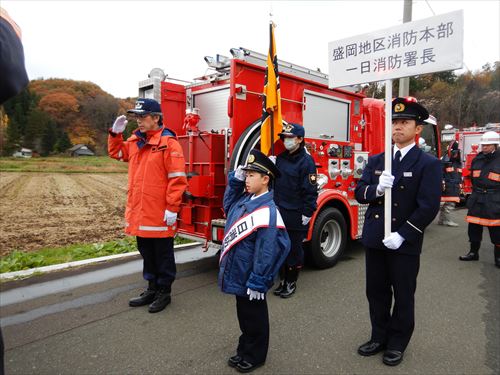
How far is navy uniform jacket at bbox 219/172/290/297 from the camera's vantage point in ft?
8.29

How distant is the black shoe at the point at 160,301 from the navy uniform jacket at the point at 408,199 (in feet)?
7.23

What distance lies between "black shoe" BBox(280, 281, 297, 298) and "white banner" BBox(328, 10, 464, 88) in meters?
2.35

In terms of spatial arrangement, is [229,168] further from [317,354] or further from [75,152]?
[75,152]

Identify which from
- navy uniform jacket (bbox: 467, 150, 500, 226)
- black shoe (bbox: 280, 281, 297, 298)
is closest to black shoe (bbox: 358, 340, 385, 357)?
black shoe (bbox: 280, 281, 297, 298)

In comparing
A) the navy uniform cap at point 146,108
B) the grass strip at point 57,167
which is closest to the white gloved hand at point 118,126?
the navy uniform cap at point 146,108

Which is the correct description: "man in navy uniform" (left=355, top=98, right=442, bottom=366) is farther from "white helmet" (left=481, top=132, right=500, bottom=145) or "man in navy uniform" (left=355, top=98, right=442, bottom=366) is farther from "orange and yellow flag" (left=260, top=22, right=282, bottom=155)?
"white helmet" (left=481, top=132, right=500, bottom=145)

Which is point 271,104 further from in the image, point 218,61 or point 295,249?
point 295,249

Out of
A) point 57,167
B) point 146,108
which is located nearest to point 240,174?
point 146,108

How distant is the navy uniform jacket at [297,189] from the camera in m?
4.13

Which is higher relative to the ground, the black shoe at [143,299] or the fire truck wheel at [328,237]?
the fire truck wheel at [328,237]

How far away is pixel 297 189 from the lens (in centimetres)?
417

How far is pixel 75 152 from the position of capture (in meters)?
68.8

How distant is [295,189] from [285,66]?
Answer: 74.1 inches

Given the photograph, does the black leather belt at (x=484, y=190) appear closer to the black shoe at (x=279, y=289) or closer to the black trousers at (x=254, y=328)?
the black shoe at (x=279, y=289)
